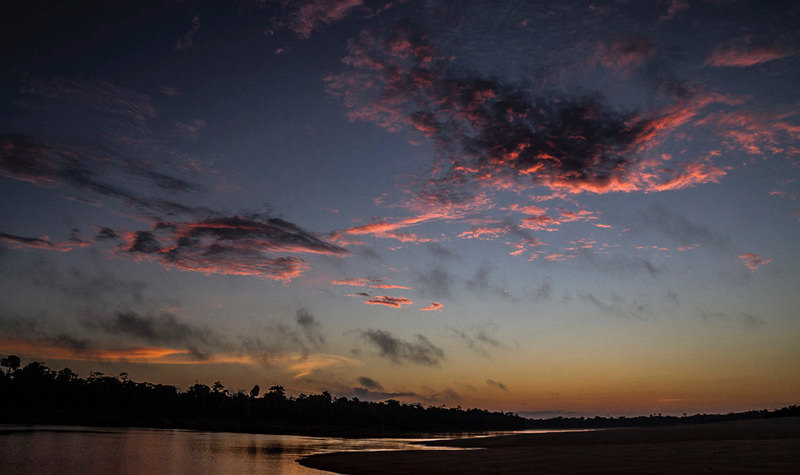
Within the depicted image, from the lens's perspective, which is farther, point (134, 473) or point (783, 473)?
point (134, 473)

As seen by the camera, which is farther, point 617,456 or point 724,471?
point 617,456

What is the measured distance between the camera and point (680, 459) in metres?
24.8

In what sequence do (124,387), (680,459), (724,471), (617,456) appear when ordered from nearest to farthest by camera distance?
(724,471)
(680,459)
(617,456)
(124,387)

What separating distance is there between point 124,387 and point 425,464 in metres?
203

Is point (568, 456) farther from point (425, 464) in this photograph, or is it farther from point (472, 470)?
point (425, 464)

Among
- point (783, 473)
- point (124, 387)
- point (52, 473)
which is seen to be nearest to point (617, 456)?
point (783, 473)

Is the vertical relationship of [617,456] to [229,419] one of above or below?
above

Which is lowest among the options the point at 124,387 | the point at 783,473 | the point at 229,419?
the point at 229,419

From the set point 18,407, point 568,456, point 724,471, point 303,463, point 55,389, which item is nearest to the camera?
point 724,471

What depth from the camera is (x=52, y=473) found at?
31469mm

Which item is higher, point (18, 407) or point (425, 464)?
point (425, 464)

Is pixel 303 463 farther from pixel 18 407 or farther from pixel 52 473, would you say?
pixel 18 407

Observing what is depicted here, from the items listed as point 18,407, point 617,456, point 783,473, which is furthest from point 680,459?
point 18,407

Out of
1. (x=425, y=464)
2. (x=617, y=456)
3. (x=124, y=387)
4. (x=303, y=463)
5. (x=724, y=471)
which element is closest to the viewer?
(x=724, y=471)
